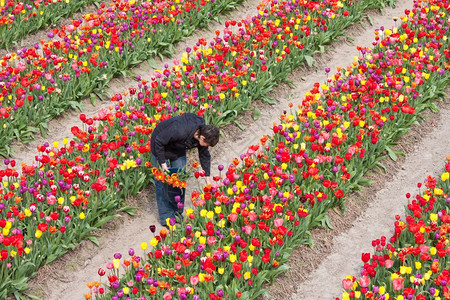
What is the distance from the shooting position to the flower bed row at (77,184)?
6.43 metres

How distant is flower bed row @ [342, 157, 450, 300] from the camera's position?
19.1ft

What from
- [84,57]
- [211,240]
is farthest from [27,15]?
[211,240]

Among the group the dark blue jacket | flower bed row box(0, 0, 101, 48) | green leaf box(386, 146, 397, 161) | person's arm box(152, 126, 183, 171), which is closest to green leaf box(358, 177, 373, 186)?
green leaf box(386, 146, 397, 161)

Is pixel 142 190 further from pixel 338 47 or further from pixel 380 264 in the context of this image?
pixel 338 47

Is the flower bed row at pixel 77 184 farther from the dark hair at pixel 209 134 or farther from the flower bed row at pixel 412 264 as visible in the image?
the flower bed row at pixel 412 264

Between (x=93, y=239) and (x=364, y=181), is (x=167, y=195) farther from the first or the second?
(x=364, y=181)

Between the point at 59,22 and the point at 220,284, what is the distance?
7.92 metres

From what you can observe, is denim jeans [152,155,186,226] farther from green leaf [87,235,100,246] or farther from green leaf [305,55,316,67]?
green leaf [305,55,316,67]

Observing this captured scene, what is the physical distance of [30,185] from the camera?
726 centimetres

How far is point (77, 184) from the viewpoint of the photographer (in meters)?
7.10

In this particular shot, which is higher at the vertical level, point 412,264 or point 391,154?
point 412,264

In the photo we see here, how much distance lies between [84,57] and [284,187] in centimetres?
433

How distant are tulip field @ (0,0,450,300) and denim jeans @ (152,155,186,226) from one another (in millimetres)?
165

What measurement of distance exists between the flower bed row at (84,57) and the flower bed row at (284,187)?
9.67 ft
